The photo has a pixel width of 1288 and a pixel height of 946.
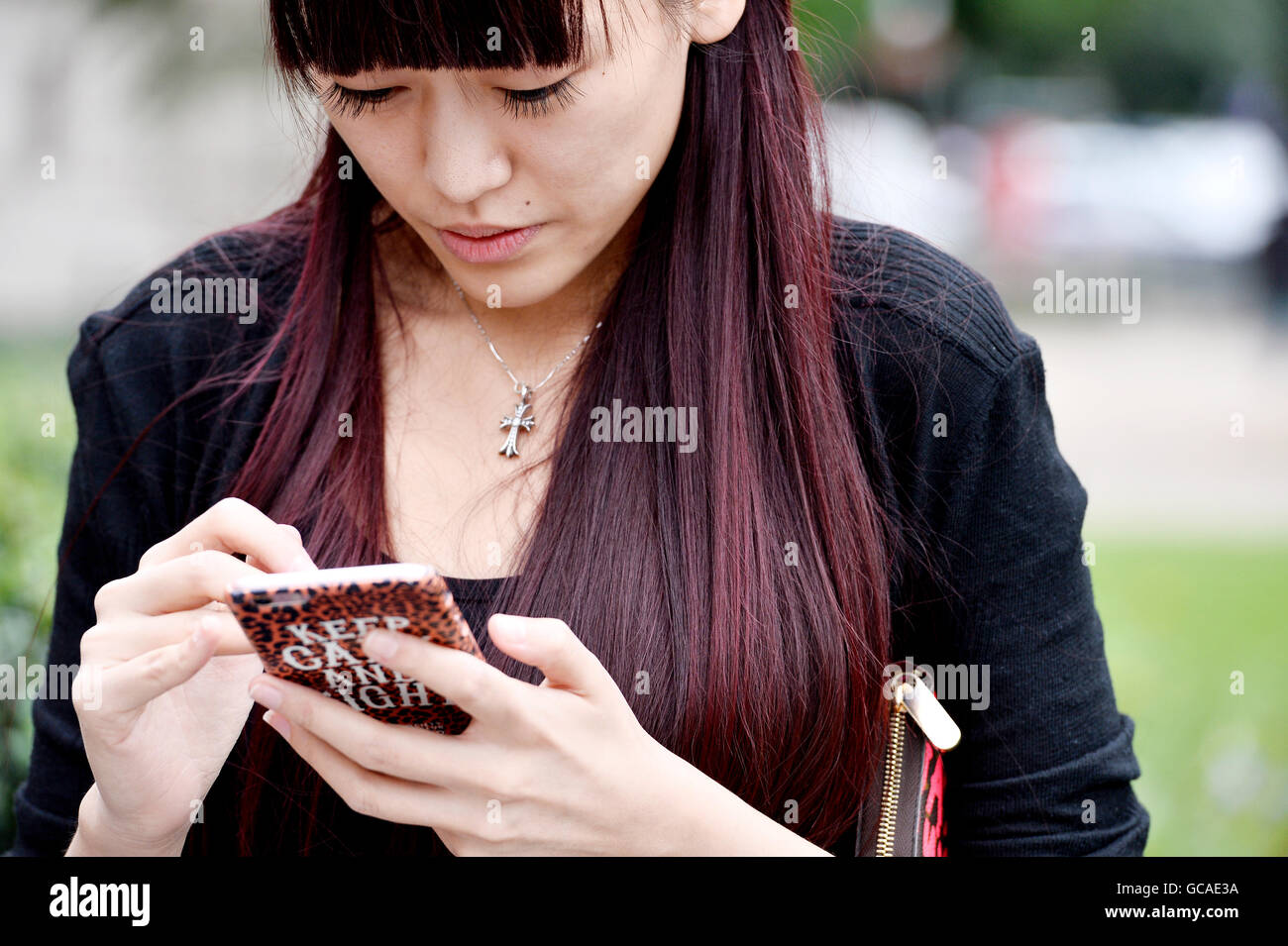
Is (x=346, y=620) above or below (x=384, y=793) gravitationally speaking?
above

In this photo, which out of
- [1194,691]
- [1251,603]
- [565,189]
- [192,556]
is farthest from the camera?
[1251,603]

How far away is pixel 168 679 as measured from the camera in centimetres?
136

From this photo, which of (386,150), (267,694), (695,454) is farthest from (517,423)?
(267,694)

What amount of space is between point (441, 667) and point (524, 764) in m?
0.18

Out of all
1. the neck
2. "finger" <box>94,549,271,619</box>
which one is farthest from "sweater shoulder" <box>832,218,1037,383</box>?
"finger" <box>94,549,271,619</box>

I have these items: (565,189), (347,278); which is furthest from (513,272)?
(347,278)

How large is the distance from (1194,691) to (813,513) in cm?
316

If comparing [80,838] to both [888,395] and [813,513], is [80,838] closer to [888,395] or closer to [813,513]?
[813,513]

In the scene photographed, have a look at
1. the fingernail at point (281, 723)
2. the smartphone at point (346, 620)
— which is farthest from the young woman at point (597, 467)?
the smartphone at point (346, 620)

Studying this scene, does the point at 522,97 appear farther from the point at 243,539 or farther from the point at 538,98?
the point at 243,539

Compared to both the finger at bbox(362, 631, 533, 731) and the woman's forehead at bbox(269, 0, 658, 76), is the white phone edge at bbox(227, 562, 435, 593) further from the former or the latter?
the woman's forehead at bbox(269, 0, 658, 76)

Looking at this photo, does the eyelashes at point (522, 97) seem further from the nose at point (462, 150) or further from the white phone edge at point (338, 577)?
the white phone edge at point (338, 577)

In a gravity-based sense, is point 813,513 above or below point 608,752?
above
